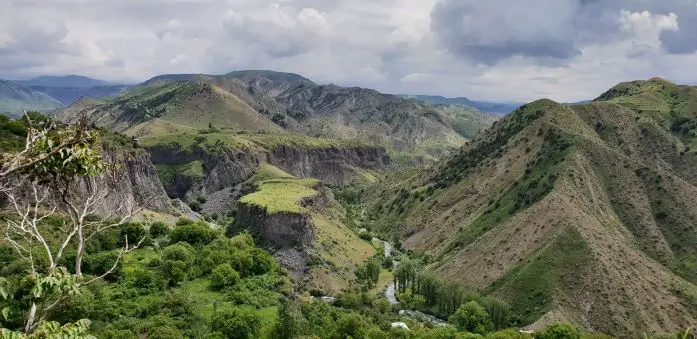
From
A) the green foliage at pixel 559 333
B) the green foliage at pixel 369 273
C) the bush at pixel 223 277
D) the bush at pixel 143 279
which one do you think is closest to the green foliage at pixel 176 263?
the bush at pixel 143 279

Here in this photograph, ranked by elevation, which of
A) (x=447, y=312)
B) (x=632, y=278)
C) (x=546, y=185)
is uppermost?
(x=546, y=185)

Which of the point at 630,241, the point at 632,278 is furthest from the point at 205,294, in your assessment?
the point at 630,241

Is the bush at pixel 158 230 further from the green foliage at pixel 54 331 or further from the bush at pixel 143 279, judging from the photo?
the green foliage at pixel 54 331

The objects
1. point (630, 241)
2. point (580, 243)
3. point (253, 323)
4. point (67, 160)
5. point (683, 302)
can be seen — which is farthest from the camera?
point (630, 241)

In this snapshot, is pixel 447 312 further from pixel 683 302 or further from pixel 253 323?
pixel 253 323

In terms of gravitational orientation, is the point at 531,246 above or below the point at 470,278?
above

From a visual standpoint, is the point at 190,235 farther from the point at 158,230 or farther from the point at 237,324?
the point at 237,324
